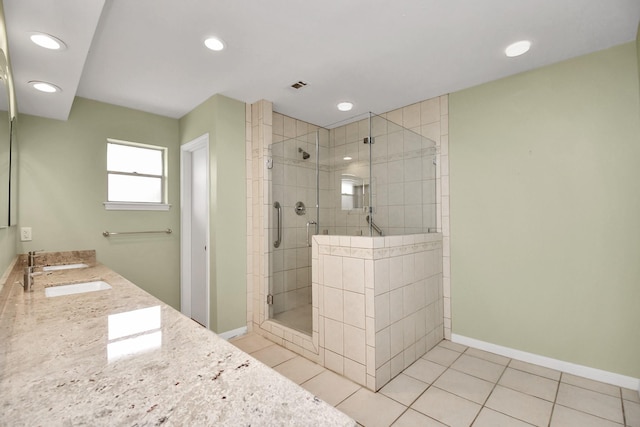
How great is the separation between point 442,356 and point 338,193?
1640mm

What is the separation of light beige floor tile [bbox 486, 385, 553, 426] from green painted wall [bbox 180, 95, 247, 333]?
7.21ft

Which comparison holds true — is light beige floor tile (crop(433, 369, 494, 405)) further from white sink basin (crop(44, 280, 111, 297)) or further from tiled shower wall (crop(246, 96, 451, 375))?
white sink basin (crop(44, 280, 111, 297))

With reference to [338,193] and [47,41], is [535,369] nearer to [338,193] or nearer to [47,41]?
[338,193]

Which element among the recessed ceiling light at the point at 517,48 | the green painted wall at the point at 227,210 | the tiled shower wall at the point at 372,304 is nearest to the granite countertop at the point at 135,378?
the tiled shower wall at the point at 372,304

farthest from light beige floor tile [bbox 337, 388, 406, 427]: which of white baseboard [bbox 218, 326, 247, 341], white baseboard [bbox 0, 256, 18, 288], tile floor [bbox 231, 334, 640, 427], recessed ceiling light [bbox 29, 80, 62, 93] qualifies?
recessed ceiling light [bbox 29, 80, 62, 93]

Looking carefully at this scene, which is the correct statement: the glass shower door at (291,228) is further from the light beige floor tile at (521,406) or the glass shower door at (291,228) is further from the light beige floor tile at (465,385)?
the light beige floor tile at (521,406)

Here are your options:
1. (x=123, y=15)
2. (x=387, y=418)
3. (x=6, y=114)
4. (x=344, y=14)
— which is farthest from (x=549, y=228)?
(x=6, y=114)

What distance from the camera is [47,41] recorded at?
1478 mm

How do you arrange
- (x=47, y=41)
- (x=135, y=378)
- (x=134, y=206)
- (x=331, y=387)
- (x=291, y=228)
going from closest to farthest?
(x=135, y=378)
(x=47, y=41)
(x=331, y=387)
(x=291, y=228)
(x=134, y=206)

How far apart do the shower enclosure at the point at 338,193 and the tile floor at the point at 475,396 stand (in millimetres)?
656

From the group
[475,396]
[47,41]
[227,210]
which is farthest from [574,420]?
[47,41]

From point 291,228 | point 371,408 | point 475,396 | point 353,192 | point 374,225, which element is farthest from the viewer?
point 291,228

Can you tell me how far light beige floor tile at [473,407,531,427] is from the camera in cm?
160

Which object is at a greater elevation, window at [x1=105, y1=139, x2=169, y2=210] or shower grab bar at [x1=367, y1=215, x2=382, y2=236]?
window at [x1=105, y1=139, x2=169, y2=210]
